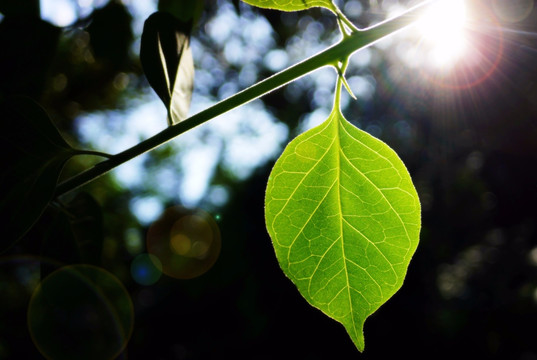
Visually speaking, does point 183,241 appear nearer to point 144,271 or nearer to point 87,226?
point 144,271

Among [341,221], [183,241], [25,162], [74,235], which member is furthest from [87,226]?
[183,241]

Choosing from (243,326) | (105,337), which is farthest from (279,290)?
(105,337)

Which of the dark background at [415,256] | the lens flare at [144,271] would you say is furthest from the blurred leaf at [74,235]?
the lens flare at [144,271]

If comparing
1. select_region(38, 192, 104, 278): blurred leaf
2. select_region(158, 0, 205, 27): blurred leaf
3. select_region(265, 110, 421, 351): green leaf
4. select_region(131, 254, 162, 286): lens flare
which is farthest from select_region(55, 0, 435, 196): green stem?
select_region(131, 254, 162, 286): lens flare

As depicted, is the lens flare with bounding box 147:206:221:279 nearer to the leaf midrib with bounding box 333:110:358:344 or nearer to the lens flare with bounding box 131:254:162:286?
the lens flare with bounding box 131:254:162:286

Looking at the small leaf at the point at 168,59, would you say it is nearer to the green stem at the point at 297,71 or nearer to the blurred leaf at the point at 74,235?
the green stem at the point at 297,71

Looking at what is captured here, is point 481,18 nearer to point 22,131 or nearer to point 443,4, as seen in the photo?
point 443,4
